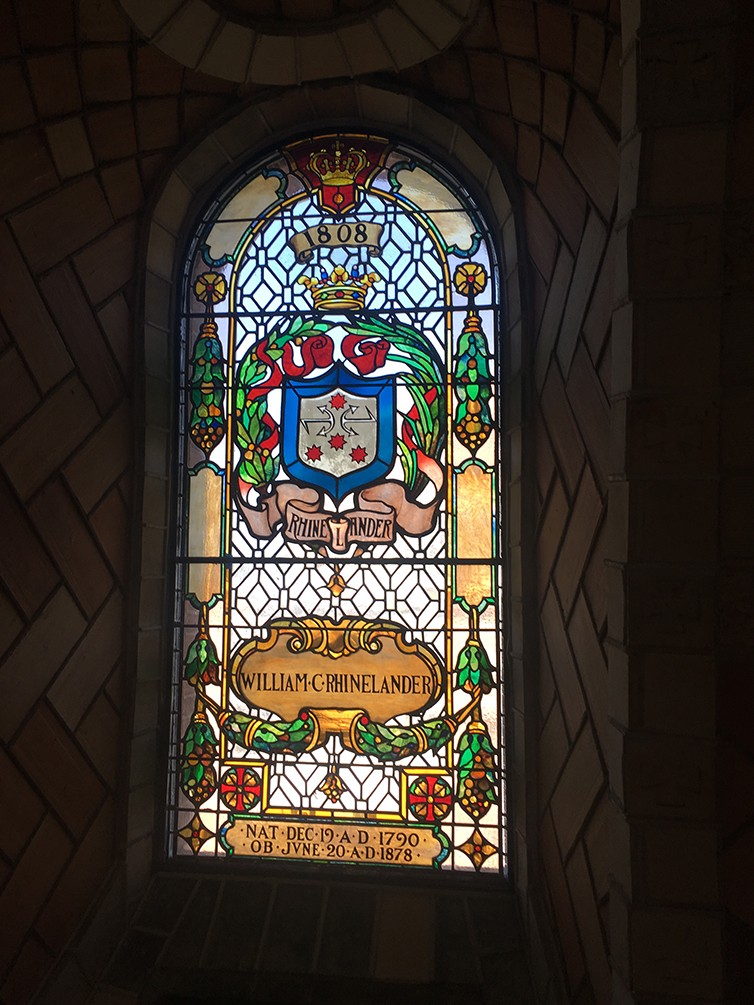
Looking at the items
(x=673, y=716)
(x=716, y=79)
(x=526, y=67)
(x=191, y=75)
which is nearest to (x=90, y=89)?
(x=191, y=75)

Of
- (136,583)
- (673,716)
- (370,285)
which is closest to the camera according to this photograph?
(673,716)

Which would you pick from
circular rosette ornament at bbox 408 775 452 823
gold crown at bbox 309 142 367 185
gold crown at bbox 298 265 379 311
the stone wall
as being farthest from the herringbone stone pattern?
gold crown at bbox 298 265 379 311

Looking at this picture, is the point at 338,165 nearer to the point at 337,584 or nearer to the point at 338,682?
the point at 337,584

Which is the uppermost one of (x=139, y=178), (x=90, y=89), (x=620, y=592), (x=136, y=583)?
(x=139, y=178)

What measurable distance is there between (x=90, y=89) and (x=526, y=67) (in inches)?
42.1

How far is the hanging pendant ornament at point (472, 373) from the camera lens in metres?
2.05

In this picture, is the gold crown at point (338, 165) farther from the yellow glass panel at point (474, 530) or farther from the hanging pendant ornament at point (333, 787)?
the hanging pendant ornament at point (333, 787)

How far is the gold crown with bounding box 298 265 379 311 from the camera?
84.5 inches

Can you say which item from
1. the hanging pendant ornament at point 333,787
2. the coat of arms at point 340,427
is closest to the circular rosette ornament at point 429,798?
the hanging pendant ornament at point 333,787

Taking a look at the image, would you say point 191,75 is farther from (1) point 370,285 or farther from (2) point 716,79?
(2) point 716,79

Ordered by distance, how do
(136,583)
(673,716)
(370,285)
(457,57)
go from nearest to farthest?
(673,716)
(457,57)
(136,583)
(370,285)

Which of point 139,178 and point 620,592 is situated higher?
point 139,178

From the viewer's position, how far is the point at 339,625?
2021 millimetres

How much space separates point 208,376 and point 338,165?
0.77m
